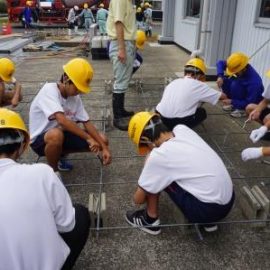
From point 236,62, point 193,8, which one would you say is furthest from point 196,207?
point 193,8

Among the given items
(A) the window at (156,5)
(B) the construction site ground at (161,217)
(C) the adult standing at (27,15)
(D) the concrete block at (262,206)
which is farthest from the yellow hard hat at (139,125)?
(A) the window at (156,5)

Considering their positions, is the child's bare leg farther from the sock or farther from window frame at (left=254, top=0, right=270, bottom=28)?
window frame at (left=254, top=0, right=270, bottom=28)

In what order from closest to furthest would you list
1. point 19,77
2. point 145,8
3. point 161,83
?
point 161,83
point 19,77
point 145,8

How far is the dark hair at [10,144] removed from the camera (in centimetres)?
150

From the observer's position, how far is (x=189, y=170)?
2029mm

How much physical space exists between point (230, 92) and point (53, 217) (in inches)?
144

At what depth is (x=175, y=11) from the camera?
39.5 feet

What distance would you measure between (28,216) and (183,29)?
33.9 feet

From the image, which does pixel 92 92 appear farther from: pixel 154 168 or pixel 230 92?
pixel 154 168

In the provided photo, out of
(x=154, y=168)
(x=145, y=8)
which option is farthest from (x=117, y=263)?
(x=145, y=8)

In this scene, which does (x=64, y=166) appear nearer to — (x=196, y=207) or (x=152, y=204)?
(x=152, y=204)

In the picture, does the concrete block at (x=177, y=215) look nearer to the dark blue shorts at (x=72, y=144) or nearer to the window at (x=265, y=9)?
the dark blue shorts at (x=72, y=144)

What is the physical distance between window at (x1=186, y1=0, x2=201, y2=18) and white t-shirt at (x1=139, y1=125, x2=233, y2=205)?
8.27m

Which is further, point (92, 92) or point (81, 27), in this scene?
point (81, 27)
